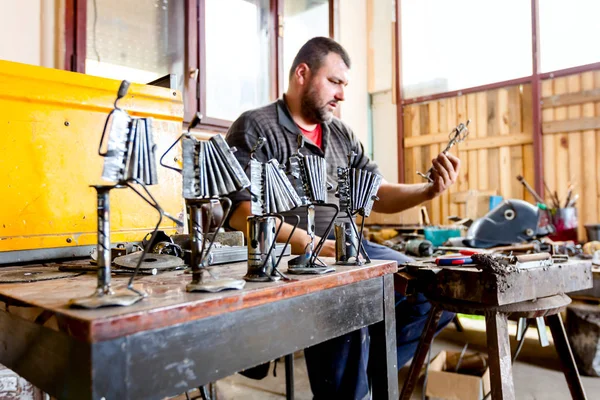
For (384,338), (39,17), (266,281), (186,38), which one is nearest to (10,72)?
(266,281)

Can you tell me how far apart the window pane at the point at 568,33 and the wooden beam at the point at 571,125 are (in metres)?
0.45

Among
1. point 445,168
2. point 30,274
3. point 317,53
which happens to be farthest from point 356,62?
point 30,274

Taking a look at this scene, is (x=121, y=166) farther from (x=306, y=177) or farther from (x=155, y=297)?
(x=306, y=177)

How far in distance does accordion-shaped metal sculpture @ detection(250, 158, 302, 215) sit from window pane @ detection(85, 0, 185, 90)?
1884 mm

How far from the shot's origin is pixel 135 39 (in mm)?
2621

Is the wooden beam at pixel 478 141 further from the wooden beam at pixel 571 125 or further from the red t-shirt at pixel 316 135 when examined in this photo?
the red t-shirt at pixel 316 135

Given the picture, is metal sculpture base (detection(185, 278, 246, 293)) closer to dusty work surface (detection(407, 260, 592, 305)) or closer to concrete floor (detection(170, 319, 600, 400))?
dusty work surface (detection(407, 260, 592, 305))

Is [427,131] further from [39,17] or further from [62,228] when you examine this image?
[62,228]

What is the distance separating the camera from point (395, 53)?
459 cm

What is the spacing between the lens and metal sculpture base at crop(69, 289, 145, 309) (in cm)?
57

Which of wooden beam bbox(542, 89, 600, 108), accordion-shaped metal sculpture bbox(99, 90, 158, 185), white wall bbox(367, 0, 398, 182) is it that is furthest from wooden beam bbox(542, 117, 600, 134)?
accordion-shaped metal sculpture bbox(99, 90, 158, 185)

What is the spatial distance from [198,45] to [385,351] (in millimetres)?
2477

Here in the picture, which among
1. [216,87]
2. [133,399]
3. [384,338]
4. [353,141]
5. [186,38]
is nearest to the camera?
[133,399]

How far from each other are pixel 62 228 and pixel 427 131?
12.5ft
